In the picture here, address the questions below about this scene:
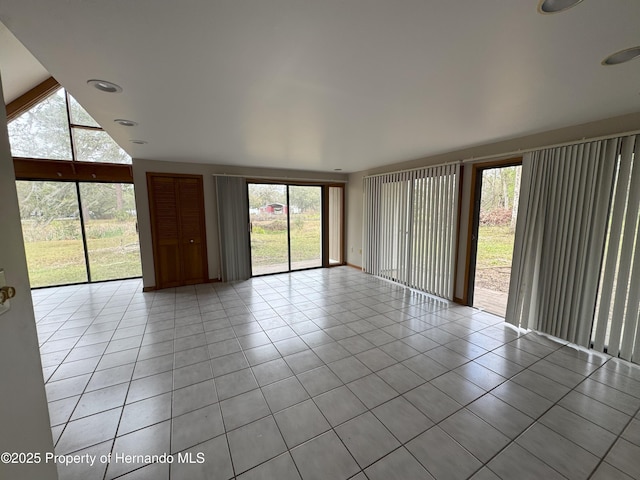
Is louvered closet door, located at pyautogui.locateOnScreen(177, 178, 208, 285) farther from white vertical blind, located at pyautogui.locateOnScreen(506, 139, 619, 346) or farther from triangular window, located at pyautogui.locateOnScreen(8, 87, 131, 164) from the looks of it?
white vertical blind, located at pyautogui.locateOnScreen(506, 139, 619, 346)

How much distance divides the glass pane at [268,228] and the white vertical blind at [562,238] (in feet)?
14.2

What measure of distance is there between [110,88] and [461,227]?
4.29 meters

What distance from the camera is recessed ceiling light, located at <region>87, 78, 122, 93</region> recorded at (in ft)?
5.73

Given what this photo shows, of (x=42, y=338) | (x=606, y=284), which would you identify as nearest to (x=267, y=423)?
(x=42, y=338)

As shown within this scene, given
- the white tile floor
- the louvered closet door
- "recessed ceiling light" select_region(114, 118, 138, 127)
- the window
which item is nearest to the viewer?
the white tile floor

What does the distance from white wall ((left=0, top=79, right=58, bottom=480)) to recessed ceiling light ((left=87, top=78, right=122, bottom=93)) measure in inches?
38.0

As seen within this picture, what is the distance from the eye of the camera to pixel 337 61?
151 centimetres

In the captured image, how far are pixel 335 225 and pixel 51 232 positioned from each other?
5.74 metres

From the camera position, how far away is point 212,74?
1.66 meters

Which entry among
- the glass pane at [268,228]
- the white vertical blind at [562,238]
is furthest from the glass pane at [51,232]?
the white vertical blind at [562,238]

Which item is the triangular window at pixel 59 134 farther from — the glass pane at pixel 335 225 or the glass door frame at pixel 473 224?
the glass door frame at pixel 473 224

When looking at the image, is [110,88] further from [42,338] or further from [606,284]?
[606,284]

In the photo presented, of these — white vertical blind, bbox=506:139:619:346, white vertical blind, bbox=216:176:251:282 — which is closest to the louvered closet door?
white vertical blind, bbox=216:176:251:282

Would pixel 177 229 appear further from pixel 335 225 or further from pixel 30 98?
pixel 335 225
